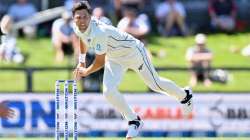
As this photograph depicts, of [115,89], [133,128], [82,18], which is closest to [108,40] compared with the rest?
[82,18]

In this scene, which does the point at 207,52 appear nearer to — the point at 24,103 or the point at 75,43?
the point at 75,43

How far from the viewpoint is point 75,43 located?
17.7 m

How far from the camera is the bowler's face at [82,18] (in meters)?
10.6

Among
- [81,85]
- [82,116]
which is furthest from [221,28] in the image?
[82,116]

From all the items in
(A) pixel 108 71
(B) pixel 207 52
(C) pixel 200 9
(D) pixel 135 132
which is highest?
(C) pixel 200 9

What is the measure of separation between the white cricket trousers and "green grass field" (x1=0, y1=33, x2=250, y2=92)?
4.69 m

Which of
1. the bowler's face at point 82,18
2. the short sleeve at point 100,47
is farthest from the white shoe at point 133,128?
the bowler's face at point 82,18

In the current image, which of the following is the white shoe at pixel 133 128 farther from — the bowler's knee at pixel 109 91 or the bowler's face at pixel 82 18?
the bowler's face at pixel 82 18

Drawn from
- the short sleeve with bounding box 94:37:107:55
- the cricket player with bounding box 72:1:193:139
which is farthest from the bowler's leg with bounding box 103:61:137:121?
the short sleeve with bounding box 94:37:107:55

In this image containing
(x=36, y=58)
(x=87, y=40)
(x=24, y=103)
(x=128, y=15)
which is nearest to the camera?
(x=87, y=40)

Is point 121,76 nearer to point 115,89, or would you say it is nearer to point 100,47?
point 115,89

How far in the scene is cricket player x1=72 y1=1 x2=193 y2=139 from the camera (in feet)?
35.1

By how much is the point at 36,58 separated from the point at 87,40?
8262mm

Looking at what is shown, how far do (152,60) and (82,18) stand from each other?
26.0ft
